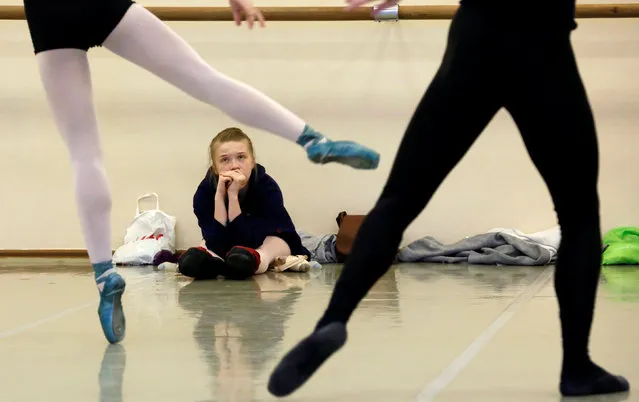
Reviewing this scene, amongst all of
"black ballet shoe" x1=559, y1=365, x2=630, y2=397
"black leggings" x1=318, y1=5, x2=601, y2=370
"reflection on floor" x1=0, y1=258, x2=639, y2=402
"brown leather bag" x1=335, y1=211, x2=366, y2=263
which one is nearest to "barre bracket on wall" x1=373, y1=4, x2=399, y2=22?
"brown leather bag" x1=335, y1=211, x2=366, y2=263

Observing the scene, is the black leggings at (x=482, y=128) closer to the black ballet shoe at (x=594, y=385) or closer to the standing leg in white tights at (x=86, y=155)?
the black ballet shoe at (x=594, y=385)

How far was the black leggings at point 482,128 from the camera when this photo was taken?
56.6 inches

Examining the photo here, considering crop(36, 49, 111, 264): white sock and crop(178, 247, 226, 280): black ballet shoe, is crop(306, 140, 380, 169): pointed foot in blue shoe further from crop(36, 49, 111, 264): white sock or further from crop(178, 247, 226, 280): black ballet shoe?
crop(178, 247, 226, 280): black ballet shoe

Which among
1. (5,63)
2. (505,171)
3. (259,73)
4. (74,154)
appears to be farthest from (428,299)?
(5,63)

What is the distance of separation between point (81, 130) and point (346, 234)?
2.44 meters

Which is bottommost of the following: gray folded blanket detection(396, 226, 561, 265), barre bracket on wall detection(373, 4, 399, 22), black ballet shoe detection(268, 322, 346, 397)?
gray folded blanket detection(396, 226, 561, 265)

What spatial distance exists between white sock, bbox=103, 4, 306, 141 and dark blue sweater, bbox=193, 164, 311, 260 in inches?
70.8

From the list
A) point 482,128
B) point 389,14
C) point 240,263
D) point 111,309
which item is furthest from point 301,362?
point 389,14

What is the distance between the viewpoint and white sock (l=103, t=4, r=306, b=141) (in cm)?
187

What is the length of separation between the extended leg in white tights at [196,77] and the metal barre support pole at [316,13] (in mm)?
2358

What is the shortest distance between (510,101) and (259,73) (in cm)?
341

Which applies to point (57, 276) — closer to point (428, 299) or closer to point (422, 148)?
point (428, 299)

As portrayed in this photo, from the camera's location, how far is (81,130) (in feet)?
6.88

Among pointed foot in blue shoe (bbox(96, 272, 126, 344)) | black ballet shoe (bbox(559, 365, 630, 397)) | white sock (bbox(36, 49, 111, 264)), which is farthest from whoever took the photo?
pointed foot in blue shoe (bbox(96, 272, 126, 344))
